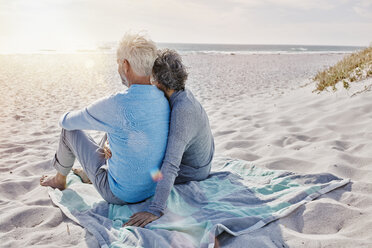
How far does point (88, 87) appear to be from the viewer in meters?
9.76

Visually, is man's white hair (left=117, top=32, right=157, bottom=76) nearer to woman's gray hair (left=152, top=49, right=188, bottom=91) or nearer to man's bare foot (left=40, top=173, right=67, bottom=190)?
woman's gray hair (left=152, top=49, right=188, bottom=91)

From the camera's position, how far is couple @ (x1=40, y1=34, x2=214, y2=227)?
2.20m

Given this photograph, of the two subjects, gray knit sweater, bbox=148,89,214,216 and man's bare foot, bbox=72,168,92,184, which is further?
man's bare foot, bbox=72,168,92,184

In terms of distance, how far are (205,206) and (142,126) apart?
0.89m

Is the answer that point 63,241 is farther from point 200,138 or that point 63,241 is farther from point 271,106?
point 271,106

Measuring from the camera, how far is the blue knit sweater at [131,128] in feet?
7.15

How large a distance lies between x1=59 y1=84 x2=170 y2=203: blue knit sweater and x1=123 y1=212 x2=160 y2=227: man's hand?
0.24 m

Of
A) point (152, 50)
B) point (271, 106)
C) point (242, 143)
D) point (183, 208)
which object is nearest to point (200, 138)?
point (183, 208)

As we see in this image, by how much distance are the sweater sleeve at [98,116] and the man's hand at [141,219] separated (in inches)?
25.6

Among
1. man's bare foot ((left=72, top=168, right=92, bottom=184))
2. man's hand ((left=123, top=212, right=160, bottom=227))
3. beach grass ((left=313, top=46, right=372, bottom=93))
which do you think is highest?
beach grass ((left=313, top=46, right=372, bottom=93))

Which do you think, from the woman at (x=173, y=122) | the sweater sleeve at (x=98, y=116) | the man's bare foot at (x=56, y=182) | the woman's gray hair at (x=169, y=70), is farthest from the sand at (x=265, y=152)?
the woman's gray hair at (x=169, y=70)

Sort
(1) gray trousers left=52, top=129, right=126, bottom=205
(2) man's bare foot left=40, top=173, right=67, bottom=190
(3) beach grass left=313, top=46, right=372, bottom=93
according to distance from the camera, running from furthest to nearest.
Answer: (3) beach grass left=313, top=46, right=372, bottom=93 < (2) man's bare foot left=40, top=173, right=67, bottom=190 < (1) gray trousers left=52, top=129, right=126, bottom=205

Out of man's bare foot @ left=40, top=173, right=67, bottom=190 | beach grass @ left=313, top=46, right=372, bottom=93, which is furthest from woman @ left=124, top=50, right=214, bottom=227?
beach grass @ left=313, top=46, right=372, bottom=93

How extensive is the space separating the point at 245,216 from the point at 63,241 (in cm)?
131
